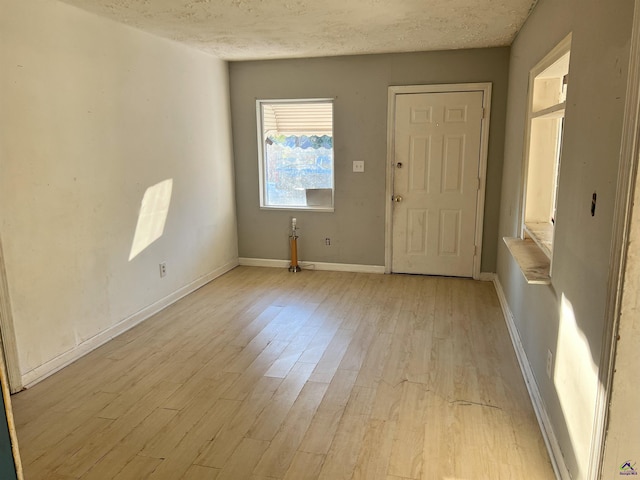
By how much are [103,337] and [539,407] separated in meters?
3.01

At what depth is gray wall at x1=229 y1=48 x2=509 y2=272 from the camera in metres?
4.71

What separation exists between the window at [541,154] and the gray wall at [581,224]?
1.47 feet

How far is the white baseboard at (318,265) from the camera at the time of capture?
534 centimetres

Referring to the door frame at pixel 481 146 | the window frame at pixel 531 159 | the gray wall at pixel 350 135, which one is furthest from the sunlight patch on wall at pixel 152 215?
the window frame at pixel 531 159

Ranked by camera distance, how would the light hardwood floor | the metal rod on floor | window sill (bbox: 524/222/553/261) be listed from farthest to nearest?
the metal rod on floor → window sill (bbox: 524/222/553/261) → the light hardwood floor

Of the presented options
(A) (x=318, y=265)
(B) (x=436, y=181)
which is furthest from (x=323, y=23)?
(A) (x=318, y=265)

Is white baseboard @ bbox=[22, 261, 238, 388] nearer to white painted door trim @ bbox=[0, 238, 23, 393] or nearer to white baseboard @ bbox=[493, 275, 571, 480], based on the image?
white painted door trim @ bbox=[0, 238, 23, 393]

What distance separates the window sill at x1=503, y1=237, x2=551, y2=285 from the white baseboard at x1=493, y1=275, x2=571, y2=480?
2.14 feet

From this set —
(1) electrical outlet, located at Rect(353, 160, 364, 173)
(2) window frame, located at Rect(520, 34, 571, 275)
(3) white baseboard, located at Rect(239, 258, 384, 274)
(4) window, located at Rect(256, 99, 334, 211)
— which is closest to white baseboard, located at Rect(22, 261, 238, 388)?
(3) white baseboard, located at Rect(239, 258, 384, 274)

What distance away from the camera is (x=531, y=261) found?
106 inches

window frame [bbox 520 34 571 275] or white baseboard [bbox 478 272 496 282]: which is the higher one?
window frame [bbox 520 34 571 275]

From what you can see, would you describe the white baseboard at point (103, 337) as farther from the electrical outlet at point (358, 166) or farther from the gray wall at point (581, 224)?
the gray wall at point (581, 224)

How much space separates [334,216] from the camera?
536 cm

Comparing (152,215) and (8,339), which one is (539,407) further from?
(152,215)
